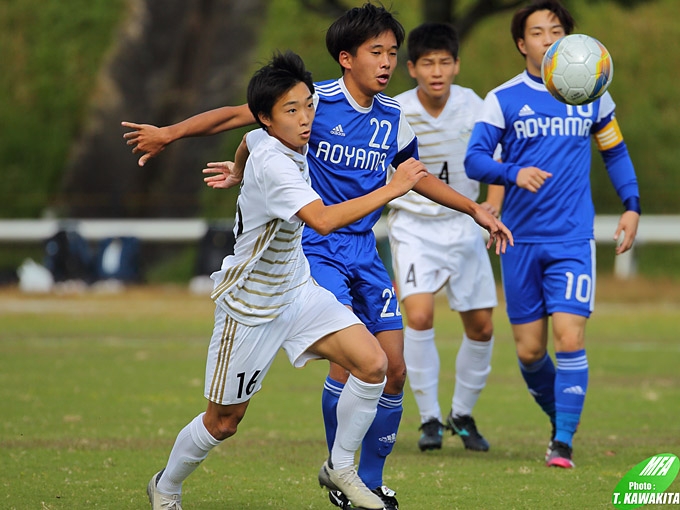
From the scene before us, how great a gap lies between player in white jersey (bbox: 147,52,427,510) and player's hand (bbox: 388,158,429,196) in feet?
1.39

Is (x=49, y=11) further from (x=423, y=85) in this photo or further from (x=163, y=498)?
(x=163, y=498)

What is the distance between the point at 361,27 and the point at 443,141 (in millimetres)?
2155

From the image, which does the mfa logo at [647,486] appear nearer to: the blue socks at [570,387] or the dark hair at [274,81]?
the blue socks at [570,387]

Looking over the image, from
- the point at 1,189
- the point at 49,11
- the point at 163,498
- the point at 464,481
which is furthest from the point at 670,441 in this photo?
the point at 49,11

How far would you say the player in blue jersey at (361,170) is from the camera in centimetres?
590

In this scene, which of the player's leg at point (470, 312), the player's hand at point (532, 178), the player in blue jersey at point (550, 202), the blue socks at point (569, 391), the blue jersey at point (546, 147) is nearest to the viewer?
the player's hand at point (532, 178)

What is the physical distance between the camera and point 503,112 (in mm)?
7328

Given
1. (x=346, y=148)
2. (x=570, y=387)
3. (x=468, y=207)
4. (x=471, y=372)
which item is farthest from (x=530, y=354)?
(x=346, y=148)

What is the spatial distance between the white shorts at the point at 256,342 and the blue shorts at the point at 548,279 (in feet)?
6.90

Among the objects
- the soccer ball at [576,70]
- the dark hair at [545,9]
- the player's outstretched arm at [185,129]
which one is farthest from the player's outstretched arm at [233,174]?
the dark hair at [545,9]

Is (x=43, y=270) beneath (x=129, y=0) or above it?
beneath

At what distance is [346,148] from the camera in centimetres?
601

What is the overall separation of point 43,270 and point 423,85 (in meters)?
13.7

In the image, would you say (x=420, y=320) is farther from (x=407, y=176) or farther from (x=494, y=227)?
(x=407, y=176)
